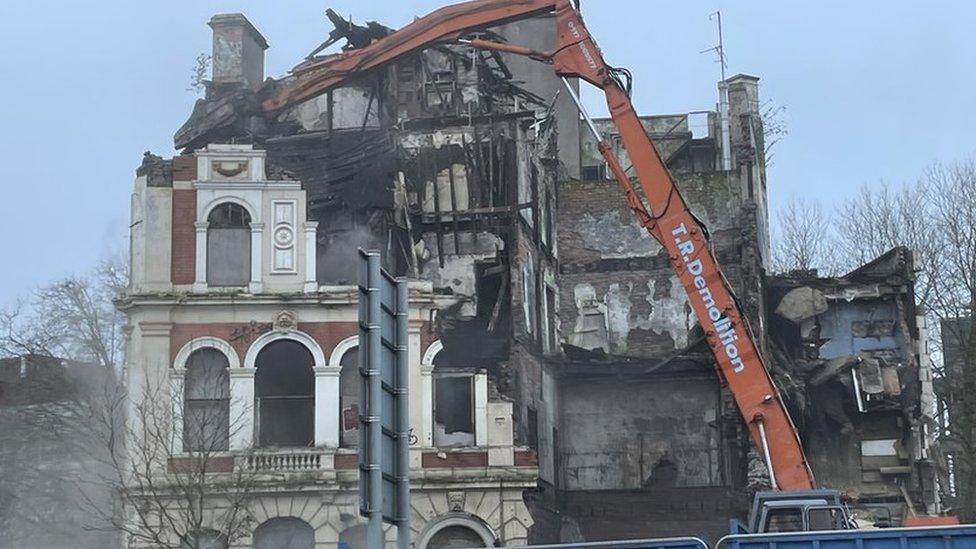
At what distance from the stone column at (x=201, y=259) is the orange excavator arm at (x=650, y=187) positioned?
4.75 metres

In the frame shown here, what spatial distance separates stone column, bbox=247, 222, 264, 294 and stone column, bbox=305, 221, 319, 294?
0.98 meters

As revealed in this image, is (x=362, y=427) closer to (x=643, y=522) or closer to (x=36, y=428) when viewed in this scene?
(x=643, y=522)

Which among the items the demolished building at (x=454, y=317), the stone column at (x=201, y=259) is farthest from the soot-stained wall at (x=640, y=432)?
the stone column at (x=201, y=259)

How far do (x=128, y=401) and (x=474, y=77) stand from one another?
38.8 ft

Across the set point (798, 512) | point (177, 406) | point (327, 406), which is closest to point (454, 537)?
point (327, 406)

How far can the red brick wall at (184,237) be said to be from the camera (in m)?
31.5

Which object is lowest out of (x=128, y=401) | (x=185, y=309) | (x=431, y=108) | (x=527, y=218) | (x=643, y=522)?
(x=643, y=522)

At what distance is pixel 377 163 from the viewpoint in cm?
3316

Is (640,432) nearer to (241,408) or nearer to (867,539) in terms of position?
(241,408)

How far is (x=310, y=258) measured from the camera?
104ft

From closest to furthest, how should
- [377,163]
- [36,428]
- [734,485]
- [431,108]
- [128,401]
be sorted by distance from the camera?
[128,401] → [377,163] → [431,108] → [734,485] → [36,428]

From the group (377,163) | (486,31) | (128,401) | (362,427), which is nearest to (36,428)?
(128,401)

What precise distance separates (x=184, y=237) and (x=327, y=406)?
490cm

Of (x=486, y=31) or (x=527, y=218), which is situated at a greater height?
(x=486, y=31)
